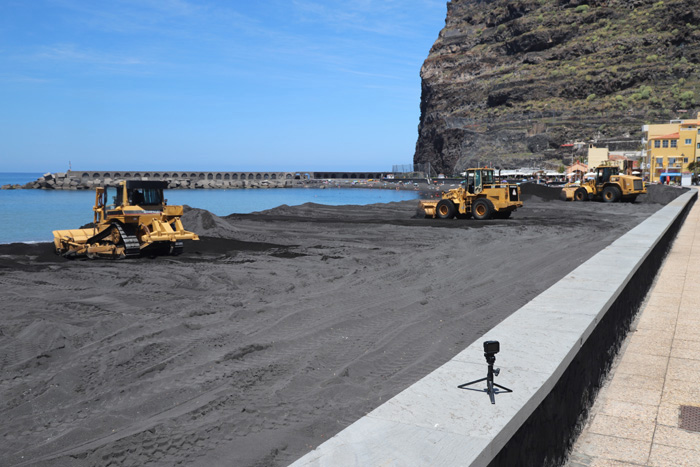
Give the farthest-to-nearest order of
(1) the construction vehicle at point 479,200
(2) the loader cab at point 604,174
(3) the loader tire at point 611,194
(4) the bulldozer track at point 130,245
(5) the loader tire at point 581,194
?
(5) the loader tire at point 581,194
(2) the loader cab at point 604,174
(3) the loader tire at point 611,194
(1) the construction vehicle at point 479,200
(4) the bulldozer track at point 130,245

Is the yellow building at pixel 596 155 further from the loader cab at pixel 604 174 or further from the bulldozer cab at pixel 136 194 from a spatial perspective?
the bulldozer cab at pixel 136 194

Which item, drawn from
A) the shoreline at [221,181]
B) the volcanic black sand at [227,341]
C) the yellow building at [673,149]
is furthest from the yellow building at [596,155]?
the volcanic black sand at [227,341]

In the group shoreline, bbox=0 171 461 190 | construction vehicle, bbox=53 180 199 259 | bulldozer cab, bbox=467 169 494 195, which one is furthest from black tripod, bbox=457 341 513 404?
shoreline, bbox=0 171 461 190

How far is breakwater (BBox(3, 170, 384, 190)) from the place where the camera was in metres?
146

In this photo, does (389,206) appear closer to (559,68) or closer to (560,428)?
(560,428)

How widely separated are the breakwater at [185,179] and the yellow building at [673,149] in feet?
320

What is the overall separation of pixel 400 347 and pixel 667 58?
133 metres

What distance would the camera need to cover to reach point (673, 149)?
292 feet

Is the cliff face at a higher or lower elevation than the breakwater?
higher

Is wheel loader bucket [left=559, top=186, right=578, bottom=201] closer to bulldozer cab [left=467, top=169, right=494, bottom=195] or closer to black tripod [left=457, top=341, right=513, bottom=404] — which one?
bulldozer cab [left=467, top=169, right=494, bottom=195]

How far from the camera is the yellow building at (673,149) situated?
8769 cm

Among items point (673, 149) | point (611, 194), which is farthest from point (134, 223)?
point (673, 149)

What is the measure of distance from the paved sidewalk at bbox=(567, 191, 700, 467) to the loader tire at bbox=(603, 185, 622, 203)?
103ft

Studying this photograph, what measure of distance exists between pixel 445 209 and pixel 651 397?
22.7 m
